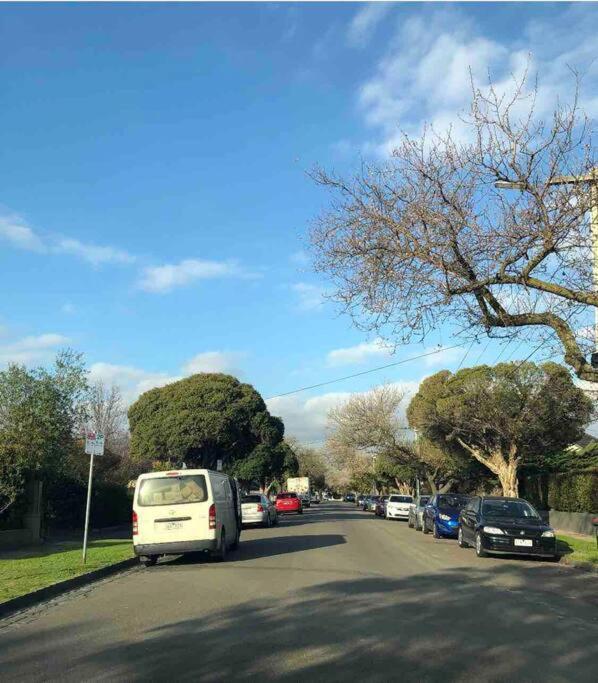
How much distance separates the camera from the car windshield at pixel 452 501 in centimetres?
2538

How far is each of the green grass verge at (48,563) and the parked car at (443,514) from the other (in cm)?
1076

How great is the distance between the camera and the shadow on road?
6426 millimetres

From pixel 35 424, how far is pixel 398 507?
25409 mm

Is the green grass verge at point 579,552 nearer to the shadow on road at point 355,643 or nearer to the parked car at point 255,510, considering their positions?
the shadow on road at point 355,643

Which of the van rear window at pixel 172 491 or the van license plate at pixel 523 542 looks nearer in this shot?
the van rear window at pixel 172 491

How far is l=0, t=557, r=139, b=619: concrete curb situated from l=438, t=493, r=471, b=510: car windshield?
13.9 m

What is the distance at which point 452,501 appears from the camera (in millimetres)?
25859

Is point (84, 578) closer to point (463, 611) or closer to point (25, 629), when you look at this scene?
point (25, 629)

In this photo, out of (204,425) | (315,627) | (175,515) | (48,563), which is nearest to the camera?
(315,627)

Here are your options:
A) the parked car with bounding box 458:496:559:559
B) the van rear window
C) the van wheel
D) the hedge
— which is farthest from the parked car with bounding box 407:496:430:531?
the van rear window

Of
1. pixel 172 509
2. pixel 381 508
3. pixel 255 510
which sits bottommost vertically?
pixel 172 509

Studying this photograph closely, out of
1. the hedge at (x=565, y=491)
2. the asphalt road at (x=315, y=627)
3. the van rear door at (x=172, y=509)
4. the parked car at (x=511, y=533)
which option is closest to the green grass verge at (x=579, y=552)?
the parked car at (x=511, y=533)

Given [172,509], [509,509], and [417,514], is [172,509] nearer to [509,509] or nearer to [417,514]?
[509,509]

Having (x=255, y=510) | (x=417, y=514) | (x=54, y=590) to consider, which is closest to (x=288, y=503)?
(x=255, y=510)
